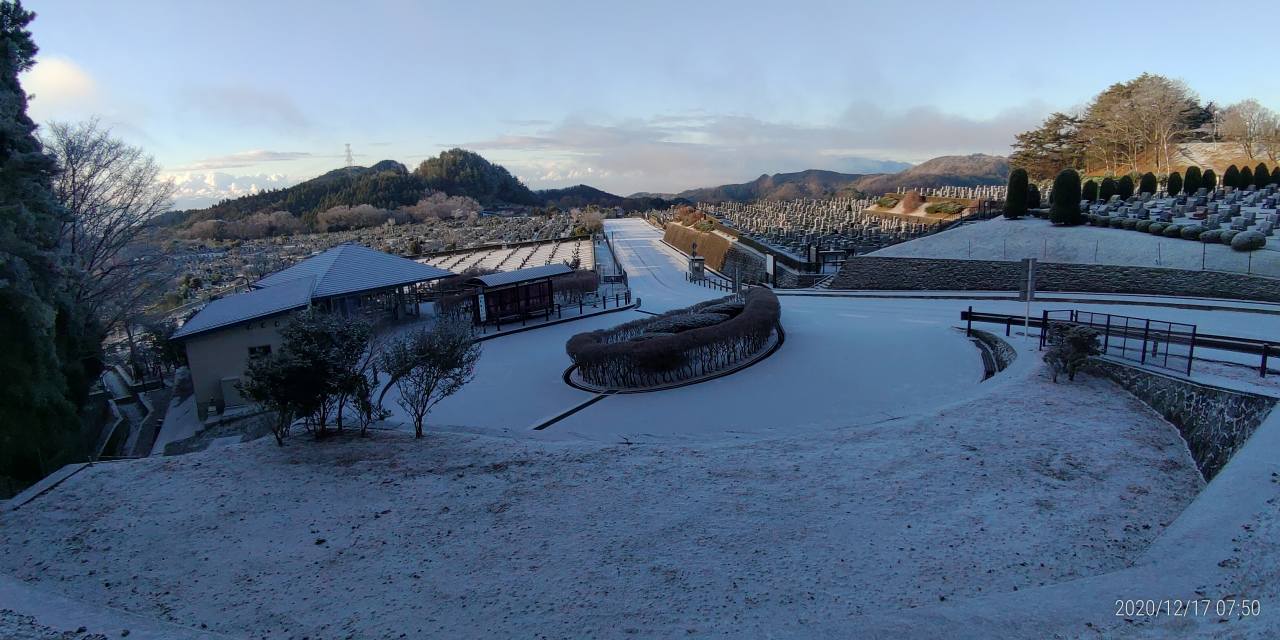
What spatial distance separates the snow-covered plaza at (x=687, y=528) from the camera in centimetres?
460

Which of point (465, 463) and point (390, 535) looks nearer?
point (390, 535)

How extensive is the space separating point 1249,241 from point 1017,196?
32.9 ft

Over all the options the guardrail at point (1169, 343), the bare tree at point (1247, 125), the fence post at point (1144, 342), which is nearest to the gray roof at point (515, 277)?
the guardrail at point (1169, 343)

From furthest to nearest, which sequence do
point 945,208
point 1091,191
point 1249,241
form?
point 945,208
point 1091,191
point 1249,241

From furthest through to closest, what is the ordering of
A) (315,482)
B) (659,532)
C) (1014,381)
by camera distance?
1. (1014,381)
2. (315,482)
3. (659,532)

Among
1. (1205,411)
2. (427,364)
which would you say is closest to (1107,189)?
(1205,411)

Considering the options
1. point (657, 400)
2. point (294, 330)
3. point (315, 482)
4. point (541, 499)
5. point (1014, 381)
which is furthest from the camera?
point (657, 400)

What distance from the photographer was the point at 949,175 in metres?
153

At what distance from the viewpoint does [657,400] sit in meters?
12.5

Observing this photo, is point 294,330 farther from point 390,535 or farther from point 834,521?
point 834,521

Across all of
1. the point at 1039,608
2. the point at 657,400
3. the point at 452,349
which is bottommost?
the point at 657,400

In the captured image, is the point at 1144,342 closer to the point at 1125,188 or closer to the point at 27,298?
the point at 27,298

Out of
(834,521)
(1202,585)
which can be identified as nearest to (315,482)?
(834,521)

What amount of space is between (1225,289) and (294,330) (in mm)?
24022
